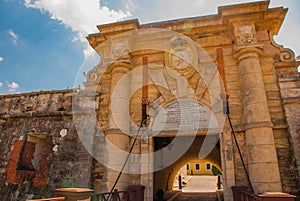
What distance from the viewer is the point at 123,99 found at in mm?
6211

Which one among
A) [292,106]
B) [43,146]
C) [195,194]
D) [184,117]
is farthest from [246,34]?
[195,194]

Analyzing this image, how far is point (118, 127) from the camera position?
589cm

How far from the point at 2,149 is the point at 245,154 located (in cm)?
700

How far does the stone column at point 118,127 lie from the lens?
18.4 feet

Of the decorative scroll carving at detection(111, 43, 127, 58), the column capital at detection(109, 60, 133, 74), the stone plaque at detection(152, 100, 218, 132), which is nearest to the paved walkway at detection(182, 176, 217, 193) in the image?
the stone plaque at detection(152, 100, 218, 132)

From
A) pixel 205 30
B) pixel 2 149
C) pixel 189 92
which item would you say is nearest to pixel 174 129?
pixel 189 92

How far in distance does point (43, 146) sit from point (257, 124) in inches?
229

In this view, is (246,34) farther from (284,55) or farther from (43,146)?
(43,146)

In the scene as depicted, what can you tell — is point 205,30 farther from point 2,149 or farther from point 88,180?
point 2,149

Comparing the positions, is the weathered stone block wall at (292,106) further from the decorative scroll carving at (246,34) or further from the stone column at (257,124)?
the decorative scroll carving at (246,34)

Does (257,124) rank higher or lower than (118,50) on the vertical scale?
lower

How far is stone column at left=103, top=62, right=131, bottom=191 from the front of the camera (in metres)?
5.60

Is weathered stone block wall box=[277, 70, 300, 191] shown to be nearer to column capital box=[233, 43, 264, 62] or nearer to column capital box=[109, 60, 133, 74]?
column capital box=[233, 43, 264, 62]

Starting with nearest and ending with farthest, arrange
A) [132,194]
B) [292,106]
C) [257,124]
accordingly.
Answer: [257,124] → [132,194] → [292,106]
